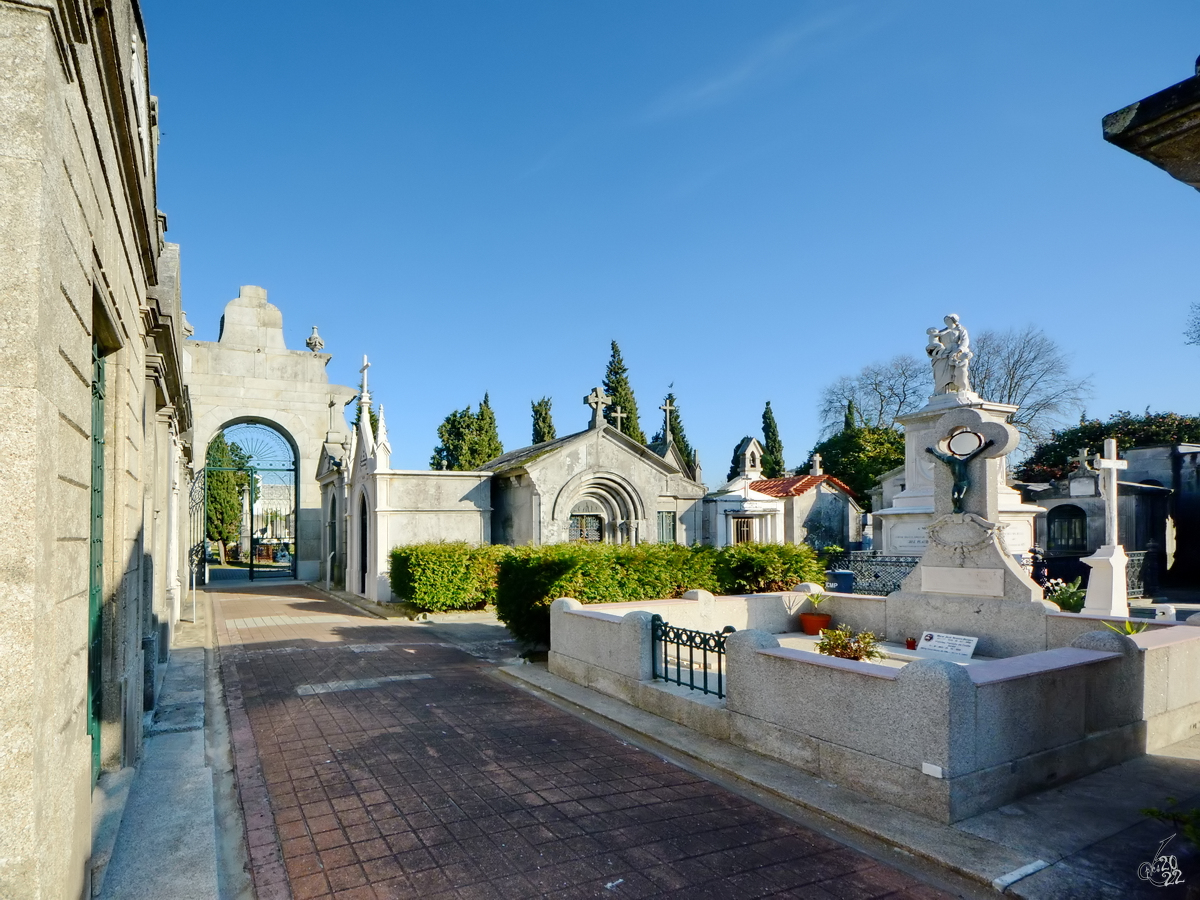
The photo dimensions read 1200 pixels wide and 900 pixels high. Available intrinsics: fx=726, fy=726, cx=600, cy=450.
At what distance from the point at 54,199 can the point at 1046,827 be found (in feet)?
20.7

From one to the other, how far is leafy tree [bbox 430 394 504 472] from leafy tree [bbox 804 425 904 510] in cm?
1849

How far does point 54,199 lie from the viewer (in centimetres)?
274

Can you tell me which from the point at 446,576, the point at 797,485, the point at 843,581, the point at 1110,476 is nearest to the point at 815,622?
the point at 843,581

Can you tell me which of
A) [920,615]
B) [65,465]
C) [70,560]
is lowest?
[920,615]

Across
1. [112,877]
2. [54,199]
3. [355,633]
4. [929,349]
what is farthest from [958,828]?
[929,349]

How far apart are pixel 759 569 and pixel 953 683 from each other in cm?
783

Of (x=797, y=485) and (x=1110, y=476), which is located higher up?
(x=1110, y=476)

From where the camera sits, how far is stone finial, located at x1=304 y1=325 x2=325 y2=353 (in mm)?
26516

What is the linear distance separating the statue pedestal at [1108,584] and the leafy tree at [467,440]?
28.9 metres

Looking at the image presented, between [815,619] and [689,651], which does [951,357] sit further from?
[689,651]

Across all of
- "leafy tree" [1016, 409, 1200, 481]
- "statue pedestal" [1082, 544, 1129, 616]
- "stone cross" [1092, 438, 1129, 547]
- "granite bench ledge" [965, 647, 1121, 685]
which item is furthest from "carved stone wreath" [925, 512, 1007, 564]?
"leafy tree" [1016, 409, 1200, 481]

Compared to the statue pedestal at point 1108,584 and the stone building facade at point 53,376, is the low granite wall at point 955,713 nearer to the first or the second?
the stone building facade at point 53,376

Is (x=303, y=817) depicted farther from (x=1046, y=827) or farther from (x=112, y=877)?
(x=1046, y=827)

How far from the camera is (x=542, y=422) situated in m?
44.5
